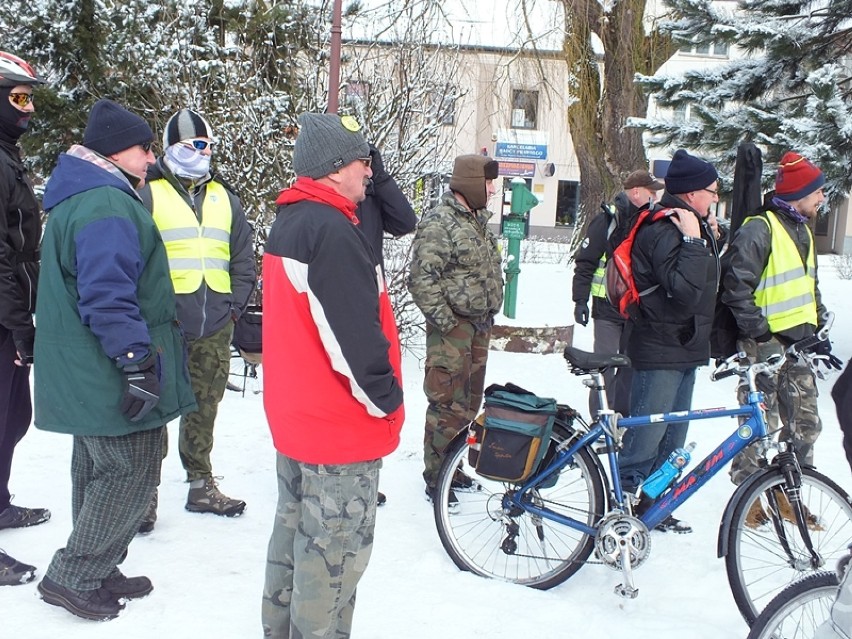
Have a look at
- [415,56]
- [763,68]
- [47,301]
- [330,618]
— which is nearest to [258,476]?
[47,301]

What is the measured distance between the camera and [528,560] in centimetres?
366

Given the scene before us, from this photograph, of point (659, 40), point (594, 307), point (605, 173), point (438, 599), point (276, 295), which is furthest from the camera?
point (605, 173)

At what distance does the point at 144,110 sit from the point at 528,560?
6595mm

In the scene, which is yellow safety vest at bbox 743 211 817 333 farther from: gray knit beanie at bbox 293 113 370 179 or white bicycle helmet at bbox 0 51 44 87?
white bicycle helmet at bbox 0 51 44 87

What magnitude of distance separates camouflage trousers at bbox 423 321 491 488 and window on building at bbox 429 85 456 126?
3772 millimetres

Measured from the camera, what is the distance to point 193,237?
3.88 metres

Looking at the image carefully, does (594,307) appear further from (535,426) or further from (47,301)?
(47,301)

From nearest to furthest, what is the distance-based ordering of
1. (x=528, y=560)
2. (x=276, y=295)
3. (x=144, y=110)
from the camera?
(x=276, y=295) < (x=528, y=560) < (x=144, y=110)

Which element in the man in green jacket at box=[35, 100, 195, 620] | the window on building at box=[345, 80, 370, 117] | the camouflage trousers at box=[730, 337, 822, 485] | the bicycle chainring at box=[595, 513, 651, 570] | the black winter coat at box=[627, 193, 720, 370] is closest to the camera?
the man in green jacket at box=[35, 100, 195, 620]

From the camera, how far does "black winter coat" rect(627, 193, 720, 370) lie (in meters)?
3.72

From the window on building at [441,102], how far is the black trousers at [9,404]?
493 cm

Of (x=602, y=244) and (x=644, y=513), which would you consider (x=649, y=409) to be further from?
(x=602, y=244)

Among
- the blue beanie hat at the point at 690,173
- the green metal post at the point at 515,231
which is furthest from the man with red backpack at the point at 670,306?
the green metal post at the point at 515,231

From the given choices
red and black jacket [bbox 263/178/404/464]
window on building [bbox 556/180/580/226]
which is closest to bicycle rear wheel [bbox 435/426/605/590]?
red and black jacket [bbox 263/178/404/464]
